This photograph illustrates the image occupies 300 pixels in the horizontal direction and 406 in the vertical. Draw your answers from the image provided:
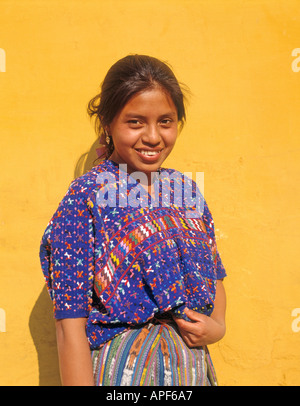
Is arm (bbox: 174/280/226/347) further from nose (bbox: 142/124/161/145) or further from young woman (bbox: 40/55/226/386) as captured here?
nose (bbox: 142/124/161/145)

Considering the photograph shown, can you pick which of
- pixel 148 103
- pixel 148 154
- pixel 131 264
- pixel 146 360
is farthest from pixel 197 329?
pixel 148 103

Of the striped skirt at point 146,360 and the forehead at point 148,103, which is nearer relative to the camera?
the striped skirt at point 146,360

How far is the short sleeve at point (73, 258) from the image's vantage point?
Answer: 1417mm

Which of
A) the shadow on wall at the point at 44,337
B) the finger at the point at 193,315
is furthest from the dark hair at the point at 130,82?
the shadow on wall at the point at 44,337

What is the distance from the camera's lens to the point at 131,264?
1.47 meters

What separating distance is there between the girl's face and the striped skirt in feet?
1.91

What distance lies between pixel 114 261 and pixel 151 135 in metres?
0.46

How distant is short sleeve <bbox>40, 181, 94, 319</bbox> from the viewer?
4.65 feet

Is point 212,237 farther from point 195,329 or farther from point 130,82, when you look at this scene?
point 130,82

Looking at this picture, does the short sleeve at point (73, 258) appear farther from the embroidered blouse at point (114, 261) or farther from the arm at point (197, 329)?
the arm at point (197, 329)

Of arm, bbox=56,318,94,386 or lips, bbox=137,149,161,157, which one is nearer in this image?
arm, bbox=56,318,94,386

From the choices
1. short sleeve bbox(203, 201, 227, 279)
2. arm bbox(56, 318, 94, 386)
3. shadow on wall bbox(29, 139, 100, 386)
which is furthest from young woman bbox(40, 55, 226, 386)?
shadow on wall bbox(29, 139, 100, 386)

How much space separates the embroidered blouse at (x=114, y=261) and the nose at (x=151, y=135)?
183 millimetres

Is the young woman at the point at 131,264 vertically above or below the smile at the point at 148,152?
below
